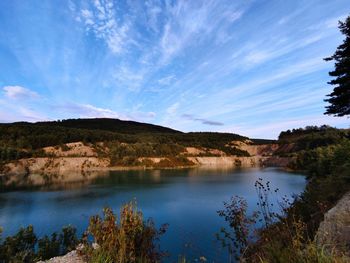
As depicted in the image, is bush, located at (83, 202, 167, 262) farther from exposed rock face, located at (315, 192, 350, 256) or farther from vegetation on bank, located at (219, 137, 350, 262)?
exposed rock face, located at (315, 192, 350, 256)

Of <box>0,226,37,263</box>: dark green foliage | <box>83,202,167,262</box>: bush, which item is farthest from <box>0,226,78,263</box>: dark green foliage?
<box>83,202,167,262</box>: bush

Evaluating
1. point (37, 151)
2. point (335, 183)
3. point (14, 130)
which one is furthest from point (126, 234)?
point (14, 130)

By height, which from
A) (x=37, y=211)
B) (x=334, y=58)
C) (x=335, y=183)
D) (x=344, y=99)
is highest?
(x=334, y=58)

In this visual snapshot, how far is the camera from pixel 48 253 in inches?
378

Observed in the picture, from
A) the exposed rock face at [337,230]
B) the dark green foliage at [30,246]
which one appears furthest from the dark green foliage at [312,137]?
the dark green foliage at [30,246]

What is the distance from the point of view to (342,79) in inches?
772

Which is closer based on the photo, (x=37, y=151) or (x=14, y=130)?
(x=37, y=151)

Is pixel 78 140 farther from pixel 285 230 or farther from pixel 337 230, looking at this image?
pixel 337 230

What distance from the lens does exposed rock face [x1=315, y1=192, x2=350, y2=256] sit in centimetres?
492

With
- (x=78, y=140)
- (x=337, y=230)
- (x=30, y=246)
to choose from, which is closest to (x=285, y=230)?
(x=337, y=230)

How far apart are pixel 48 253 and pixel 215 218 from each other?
1298 cm

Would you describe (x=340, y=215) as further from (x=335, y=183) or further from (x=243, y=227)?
(x=335, y=183)

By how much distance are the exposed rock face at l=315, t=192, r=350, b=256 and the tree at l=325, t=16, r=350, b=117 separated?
15.9 m

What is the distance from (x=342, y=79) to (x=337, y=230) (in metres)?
17.7
